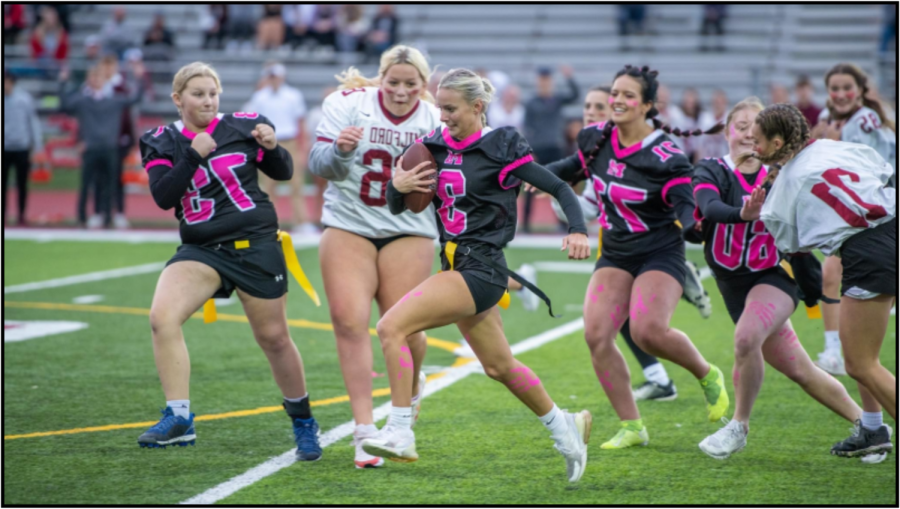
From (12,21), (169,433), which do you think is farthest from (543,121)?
(12,21)

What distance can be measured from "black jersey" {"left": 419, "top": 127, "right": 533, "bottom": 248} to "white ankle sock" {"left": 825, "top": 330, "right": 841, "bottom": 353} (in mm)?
3402

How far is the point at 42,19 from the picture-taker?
75.2 ft

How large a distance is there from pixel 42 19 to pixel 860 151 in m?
21.4

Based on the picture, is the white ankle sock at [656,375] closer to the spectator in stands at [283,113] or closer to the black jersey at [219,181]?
the black jersey at [219,181]

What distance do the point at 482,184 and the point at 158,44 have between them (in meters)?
17.7

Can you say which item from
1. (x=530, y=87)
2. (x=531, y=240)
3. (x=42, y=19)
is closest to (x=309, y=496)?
(x=531, y=240)

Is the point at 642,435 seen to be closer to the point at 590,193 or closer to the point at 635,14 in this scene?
the point at 590,193

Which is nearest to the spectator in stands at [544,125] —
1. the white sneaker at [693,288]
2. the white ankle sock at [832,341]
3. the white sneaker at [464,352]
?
the white sneaker at [464,352]

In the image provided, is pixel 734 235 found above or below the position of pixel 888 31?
below

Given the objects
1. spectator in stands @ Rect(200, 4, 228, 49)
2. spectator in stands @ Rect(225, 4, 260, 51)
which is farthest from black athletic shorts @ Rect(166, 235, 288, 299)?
spectator in stands @ Rect(200, 4, 228, 49)

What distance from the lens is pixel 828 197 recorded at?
4.56 m

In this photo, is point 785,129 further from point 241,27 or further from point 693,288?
point 241,27

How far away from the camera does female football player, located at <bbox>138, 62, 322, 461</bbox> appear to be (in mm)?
5031

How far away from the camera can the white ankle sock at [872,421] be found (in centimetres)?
513
